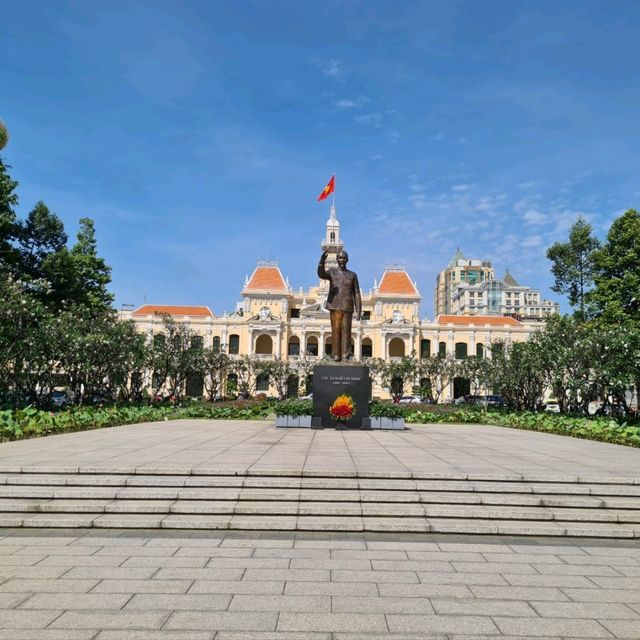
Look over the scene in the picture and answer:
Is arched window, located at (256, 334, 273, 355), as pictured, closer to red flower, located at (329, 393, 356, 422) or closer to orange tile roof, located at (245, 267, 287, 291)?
orange tile roof, located at (245, 267, 287, 291)

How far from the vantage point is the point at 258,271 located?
69125 millimetres

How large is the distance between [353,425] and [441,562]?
10202 millimetres

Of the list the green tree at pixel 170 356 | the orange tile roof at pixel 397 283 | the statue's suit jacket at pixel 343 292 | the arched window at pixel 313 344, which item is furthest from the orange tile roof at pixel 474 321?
the statue's suit jacket at pixel 343 292

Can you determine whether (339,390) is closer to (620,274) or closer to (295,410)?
(295,410)

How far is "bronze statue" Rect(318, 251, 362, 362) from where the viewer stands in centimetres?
1584

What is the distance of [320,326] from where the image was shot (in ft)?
207

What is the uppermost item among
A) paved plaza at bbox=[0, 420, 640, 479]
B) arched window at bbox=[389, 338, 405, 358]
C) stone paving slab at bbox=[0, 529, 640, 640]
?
arched window at bbox=[389, 338, 405, 358]

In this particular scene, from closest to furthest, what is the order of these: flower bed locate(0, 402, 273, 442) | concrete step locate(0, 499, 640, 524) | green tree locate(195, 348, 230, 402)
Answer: concrete step locate(0, 499, 640, 524), flower bed locate(0, 402, 273, 442), green tree locate(195, 348, 230, 402)

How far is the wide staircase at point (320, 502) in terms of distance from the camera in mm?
6465

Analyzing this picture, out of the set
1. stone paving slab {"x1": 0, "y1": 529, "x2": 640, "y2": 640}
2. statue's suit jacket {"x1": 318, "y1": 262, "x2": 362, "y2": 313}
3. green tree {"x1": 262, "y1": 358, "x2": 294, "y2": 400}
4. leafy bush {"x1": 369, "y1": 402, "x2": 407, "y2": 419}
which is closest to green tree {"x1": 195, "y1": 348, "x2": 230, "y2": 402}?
green tree {"x1": 262, "y1": 358, "x2": 294, "y2": 400}

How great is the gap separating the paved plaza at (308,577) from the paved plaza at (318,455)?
11 centimetres

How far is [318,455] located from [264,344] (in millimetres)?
56838

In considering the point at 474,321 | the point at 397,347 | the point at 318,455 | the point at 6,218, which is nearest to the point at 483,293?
the point at 474,321

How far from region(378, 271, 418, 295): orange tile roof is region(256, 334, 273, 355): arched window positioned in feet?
49.9
